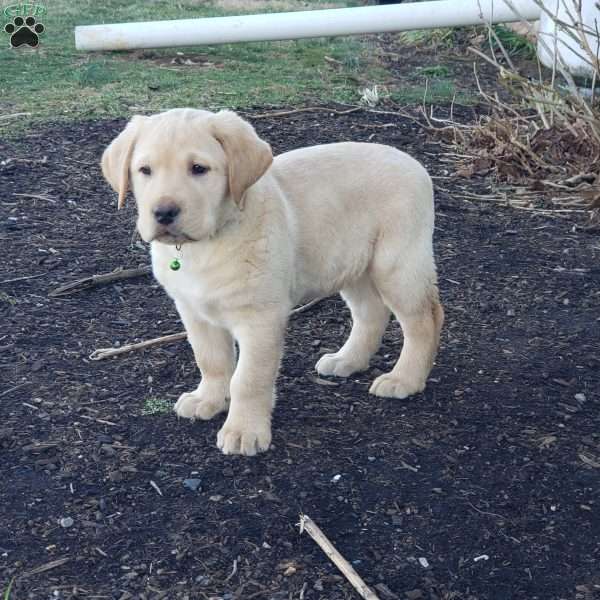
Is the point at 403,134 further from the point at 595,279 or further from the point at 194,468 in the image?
the point at 194,468

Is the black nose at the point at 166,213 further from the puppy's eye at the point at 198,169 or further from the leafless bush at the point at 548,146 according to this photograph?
the leafless bush at the point at 548,146

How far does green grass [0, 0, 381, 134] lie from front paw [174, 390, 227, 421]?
452 cm

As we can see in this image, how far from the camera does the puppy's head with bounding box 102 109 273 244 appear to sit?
3807 millimetres

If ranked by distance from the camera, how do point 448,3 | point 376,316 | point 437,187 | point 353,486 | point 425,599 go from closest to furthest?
point 425,599 < point 353,486 < point 376,316 < point 437,187 < point 448,3

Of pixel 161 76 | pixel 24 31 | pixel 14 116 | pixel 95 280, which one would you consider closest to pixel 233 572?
pixel 95 280

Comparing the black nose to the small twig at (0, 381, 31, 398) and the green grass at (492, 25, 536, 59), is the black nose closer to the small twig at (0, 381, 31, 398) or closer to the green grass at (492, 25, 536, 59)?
the small twig at (0, 381, 31, 398)

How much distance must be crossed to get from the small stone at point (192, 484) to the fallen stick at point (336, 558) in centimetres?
47

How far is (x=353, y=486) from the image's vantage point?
406cm

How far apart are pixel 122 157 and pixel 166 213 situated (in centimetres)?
43

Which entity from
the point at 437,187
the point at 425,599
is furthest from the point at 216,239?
the point at 437,187

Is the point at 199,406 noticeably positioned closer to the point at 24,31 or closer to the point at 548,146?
the point at 548,146

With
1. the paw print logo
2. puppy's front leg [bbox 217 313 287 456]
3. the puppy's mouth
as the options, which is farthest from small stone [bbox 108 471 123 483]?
the paw print logo

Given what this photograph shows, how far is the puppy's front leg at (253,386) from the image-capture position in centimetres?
415

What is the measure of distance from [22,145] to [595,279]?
14.6 ft
